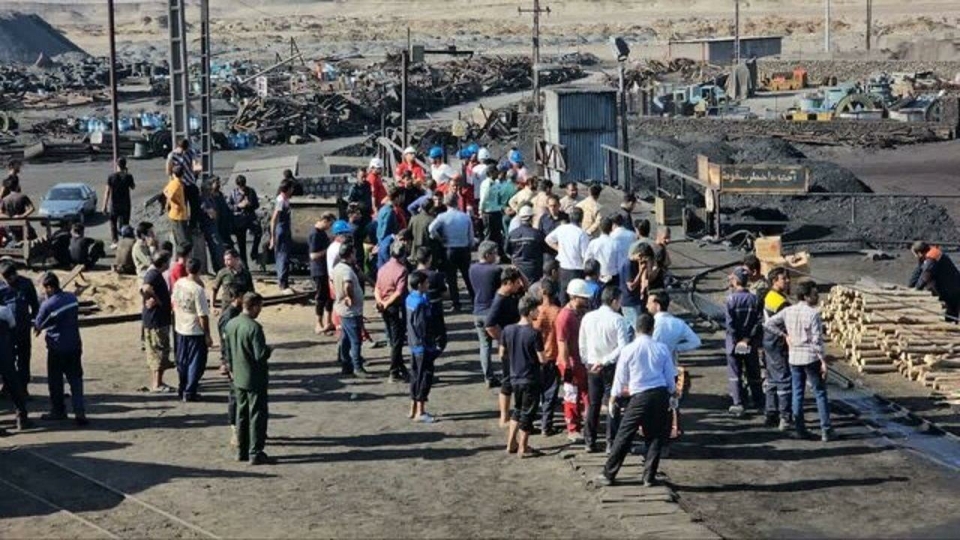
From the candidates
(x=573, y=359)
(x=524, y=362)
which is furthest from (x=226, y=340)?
(x=573, y=359)

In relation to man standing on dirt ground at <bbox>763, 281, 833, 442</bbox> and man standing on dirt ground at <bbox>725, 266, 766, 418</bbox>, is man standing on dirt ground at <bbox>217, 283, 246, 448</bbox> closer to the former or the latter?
man standing on dirt ground at <bbox>725, 266, 766, 418</bbox>

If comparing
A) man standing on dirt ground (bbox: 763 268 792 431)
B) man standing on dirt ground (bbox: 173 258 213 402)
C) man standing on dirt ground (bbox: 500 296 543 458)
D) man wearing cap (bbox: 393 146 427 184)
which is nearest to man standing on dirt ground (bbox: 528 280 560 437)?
man standing on dirt ground (bbox: 500 296 543 458)

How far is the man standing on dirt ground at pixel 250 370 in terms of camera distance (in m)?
→ 15.6

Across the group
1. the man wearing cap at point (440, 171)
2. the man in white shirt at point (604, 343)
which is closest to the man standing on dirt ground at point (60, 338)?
the man in white shirt at point (604, 343)

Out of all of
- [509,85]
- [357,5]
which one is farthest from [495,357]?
[357,5]

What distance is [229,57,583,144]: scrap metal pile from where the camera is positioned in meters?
63.0

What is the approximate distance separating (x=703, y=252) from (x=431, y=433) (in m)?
12.2

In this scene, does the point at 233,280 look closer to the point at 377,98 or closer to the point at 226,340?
the point at 226,340

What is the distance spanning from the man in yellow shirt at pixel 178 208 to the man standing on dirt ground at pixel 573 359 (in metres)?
9.05

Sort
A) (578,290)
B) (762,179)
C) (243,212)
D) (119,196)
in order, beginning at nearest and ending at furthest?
(578,290)
(243,212)
(119,196)
(762,179)

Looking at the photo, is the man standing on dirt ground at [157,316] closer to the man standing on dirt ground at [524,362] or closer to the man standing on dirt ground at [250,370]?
the man standing on dirt ground at [250,370]

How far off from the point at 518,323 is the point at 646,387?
1824mm

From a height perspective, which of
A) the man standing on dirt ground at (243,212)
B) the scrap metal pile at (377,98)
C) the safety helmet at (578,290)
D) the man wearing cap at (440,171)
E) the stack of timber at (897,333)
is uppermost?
the scrap metal pile at (377,98)

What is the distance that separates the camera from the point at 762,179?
106ft
